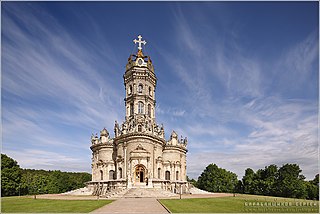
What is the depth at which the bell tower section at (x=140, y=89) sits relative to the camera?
4772 centimetres

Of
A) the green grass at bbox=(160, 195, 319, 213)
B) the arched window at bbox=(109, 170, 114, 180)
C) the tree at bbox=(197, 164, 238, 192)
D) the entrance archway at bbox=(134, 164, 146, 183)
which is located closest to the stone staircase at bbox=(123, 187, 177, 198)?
the entrance archway at bbox=(134, 164, 146, 183)

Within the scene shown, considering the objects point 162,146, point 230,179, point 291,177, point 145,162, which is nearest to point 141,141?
point 145,162

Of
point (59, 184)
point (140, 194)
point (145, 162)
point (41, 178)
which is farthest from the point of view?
point (59, 184)

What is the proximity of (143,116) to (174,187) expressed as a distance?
1400cm

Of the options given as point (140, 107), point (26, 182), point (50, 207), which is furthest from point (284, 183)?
point (26, 182)

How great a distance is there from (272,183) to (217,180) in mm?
16659

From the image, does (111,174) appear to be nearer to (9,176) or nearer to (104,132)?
(104,132)

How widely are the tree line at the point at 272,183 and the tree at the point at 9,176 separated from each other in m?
44.5

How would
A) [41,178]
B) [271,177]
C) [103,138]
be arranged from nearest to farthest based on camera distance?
[103,138] → [271,177] → [41,178]

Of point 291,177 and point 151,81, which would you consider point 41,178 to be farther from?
point 291,177

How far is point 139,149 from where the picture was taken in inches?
1590

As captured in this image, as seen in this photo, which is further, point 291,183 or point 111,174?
point 291,183

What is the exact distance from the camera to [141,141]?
4072 centimetres

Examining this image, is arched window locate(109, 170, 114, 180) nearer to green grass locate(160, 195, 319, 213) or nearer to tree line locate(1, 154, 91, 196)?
tree line locate(1, 154, 91, 196)
